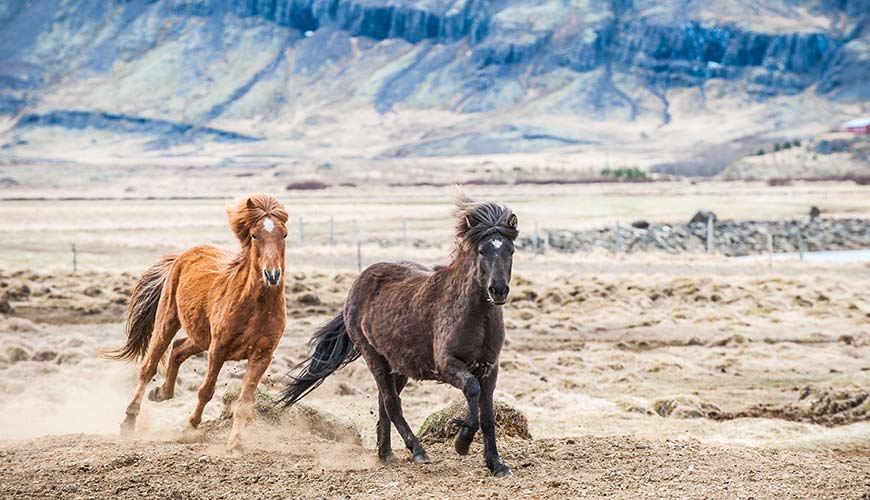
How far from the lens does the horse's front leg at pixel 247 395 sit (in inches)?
386

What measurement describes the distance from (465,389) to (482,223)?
1.30m

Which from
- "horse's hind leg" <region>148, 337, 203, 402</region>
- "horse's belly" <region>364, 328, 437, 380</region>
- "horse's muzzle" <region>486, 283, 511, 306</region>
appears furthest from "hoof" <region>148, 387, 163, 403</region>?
"horse's muzzle" <region>486, 283, 511, 306</region>

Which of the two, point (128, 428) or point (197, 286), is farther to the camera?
point (128, 428)

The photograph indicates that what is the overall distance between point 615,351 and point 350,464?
10525 millimetres

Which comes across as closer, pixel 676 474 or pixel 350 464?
pixel 676 474

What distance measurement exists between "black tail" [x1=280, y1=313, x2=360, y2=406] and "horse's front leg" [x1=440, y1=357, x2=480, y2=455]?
5.65 ft

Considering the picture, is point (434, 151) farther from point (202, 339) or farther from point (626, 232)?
point (202, 339)

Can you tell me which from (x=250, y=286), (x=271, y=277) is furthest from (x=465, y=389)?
(x=250, y=286)

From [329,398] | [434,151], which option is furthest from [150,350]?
[434,151]

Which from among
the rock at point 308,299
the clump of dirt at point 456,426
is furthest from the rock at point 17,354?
the clump of dirt at point 456,426

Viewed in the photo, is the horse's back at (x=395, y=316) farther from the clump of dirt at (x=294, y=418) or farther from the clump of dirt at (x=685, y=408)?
the clump of dirt at (x=685, y=408)

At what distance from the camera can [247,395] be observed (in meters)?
10.0

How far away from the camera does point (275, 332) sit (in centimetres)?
1012

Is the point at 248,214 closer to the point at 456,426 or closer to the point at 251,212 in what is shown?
the point at 251,212
